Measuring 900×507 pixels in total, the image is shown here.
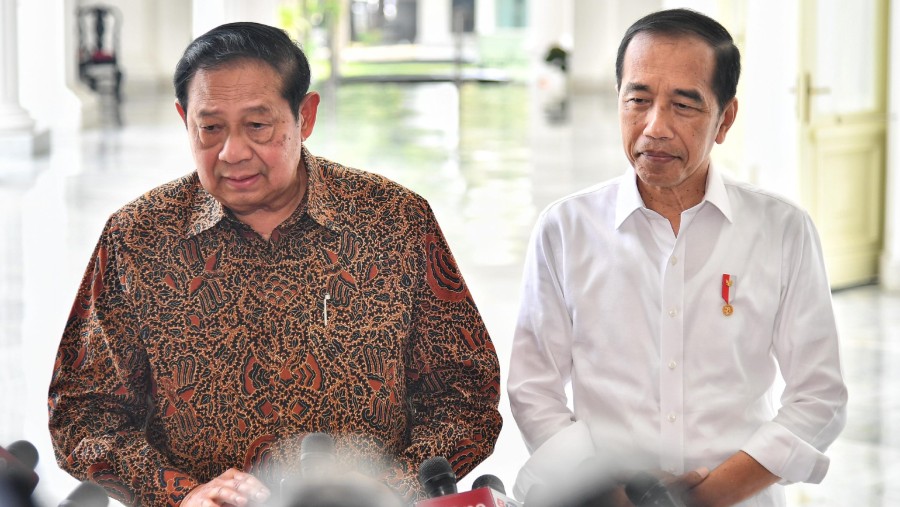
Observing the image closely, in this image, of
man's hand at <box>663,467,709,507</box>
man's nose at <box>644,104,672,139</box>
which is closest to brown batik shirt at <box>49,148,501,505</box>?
man's hand at <box>663,467,709,507</box>

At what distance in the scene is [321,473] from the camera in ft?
5.64

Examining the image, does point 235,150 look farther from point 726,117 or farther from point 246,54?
point 726,117

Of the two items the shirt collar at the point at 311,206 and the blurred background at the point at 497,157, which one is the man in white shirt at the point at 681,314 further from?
the blurred background at the point at 497,157

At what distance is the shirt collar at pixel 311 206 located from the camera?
7.38 ft

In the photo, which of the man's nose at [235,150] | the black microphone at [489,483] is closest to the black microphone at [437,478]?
the black microphone at [489,483]

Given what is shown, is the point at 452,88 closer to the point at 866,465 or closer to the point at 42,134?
the point at 42,134

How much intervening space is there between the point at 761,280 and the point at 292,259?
2.95 feet

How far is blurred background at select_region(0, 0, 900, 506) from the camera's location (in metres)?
5.19

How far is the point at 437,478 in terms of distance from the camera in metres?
1.80

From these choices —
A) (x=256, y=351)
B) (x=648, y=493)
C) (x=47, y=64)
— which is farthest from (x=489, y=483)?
→ (x=47, y=64)

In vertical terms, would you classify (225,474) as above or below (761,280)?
below

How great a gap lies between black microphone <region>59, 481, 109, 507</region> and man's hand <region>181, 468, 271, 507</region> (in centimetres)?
16

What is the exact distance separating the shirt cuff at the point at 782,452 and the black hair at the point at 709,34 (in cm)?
62

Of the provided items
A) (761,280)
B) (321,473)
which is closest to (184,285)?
(321,473)
